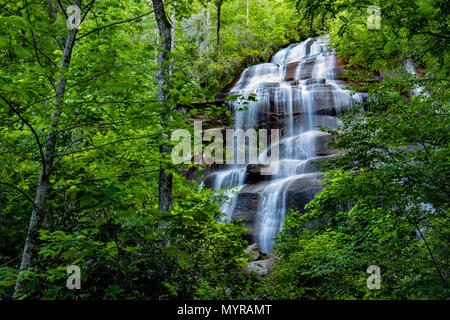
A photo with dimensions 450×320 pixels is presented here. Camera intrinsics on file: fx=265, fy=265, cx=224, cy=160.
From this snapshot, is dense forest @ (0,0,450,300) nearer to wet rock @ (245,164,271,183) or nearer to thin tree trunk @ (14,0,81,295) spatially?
thin tree trunk @ (14,0,81,295)

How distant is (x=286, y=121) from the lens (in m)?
15.0

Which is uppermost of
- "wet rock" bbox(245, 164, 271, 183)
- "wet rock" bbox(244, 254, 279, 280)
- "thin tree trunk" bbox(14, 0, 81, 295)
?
"wet rock" bbox(245, 164, 271, 183)

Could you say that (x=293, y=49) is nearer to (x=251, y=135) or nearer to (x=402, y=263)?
(x=251, y=135)

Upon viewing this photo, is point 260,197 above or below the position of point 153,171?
above

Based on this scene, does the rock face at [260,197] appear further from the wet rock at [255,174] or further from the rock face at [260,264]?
the rock face at [260,264]

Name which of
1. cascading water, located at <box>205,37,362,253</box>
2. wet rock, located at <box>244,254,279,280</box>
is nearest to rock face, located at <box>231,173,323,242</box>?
cascading water, located at <box>205,37,362,253</box>

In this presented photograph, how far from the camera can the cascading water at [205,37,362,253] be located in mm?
9086

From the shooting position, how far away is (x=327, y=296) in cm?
391

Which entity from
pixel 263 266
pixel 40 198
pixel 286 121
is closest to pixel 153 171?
pixel 40 198

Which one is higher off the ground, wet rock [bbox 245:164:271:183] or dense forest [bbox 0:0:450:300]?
wet rock [bbox 245:164:271:183]

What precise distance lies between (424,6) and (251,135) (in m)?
12.6

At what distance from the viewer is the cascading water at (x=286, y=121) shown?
358 inches

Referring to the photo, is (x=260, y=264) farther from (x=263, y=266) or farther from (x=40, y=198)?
(x=40, y=198)
